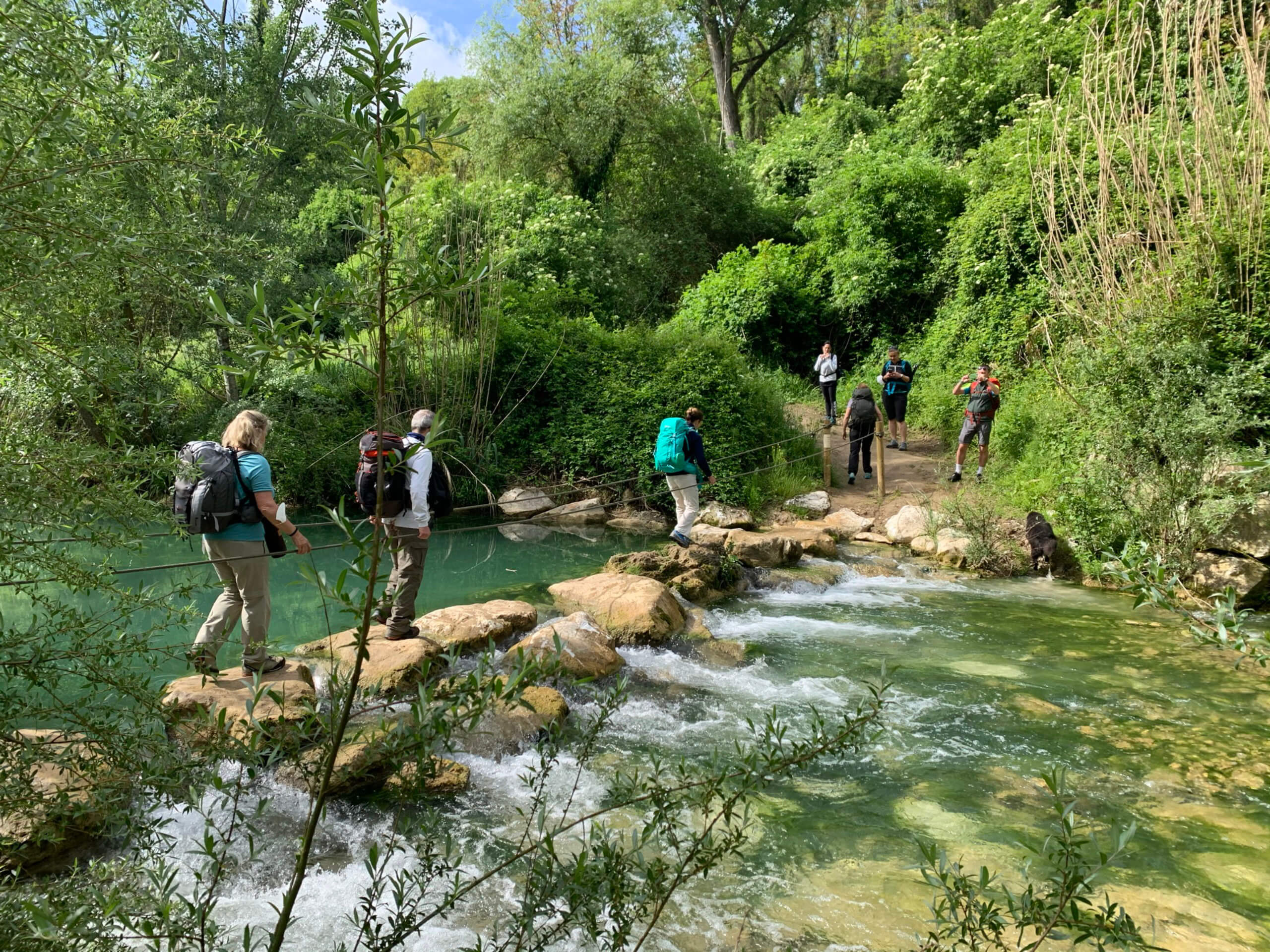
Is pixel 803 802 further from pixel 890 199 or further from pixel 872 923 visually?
pixel 890 199

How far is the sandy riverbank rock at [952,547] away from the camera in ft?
34.3

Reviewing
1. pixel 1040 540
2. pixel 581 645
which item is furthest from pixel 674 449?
pixel 1040 540

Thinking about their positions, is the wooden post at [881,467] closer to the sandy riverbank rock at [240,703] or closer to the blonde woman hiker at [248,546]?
the sandy riverbank rock at [240,703]

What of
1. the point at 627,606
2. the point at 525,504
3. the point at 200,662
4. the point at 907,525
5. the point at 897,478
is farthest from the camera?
the point at 525,504

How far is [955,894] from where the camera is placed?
1927 millimetres

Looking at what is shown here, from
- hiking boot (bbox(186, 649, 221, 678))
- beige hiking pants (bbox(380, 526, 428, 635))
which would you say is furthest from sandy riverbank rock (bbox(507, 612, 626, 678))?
hiking boot (bbox(186, 649, 221, 678))

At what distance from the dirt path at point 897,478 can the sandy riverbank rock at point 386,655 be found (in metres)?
7.91

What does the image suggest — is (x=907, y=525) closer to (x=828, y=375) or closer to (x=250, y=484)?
(x=828, y=375)

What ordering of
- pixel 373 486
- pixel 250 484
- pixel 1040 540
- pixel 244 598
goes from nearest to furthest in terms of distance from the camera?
1. pixel 250 484
2. pixel 244 598
3. pixel 373 486
4. pixel 1040 540

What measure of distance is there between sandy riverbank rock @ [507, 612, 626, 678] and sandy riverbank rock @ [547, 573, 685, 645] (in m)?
0.29

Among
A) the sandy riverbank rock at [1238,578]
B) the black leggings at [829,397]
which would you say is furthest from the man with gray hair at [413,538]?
the black leggings at [829,397]

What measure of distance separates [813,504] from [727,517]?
1.50m

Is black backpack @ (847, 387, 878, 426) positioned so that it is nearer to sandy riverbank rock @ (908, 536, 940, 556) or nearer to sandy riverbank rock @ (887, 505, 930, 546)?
sandy riverbank rock @ (887, 505, 930, 546)

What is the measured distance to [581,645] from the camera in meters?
6.68
